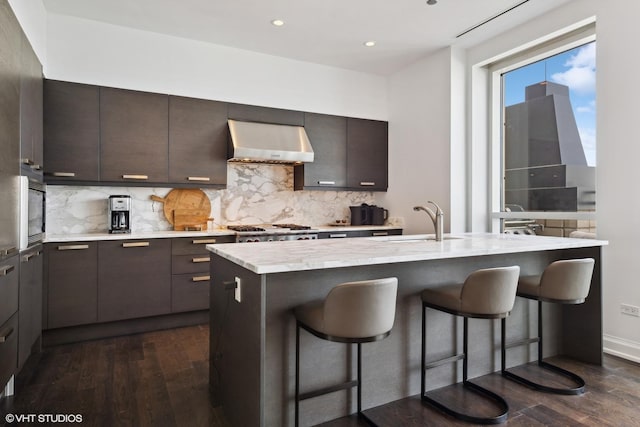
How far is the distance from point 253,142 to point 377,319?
9.19 ft

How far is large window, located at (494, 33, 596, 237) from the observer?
350cm

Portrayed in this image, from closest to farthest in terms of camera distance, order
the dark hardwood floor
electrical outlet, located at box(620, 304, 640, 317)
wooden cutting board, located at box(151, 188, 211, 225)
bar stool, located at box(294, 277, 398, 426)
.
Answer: bar stool, located at box(294, 277, 398, 426), the dark hardwood floor, electrical outlet, located at box(620, 304, 640, 317), wooden cutting board, located at box(151, 188, 211, 225)

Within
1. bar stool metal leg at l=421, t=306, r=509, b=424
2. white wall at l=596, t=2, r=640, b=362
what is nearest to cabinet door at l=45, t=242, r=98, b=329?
bar stool metal leg at l=421, t=306, r=509, b=424

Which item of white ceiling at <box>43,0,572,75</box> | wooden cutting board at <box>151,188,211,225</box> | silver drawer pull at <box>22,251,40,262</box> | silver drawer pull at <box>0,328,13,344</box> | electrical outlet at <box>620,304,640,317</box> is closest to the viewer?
silver drawer pull at <box>0,328,13,344</box>

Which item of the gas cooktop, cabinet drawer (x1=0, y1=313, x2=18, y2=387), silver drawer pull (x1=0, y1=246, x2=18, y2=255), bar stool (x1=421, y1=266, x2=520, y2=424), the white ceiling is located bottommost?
cabinet drawer (x1=0, y1=313, x2=18, y2=387)

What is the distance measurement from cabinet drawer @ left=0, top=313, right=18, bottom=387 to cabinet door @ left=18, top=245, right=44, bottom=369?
113 mm

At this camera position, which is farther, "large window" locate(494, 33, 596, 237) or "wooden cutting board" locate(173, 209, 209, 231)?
"wooden cutting board" locate(173, 209, 209, 231)

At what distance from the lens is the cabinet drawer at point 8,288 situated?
6.81 feet

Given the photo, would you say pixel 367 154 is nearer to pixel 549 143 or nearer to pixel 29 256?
pixel 549 143

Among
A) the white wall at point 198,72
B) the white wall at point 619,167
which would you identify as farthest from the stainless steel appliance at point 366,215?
the white wall at point 619,167

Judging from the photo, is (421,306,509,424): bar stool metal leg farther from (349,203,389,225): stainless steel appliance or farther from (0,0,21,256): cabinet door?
(349,203,389,225): stainless steel appliance

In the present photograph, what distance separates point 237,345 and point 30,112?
230 centimetres

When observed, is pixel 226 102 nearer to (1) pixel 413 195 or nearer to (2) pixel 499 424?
(1) pixel 413 195

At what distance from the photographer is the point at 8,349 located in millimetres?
2166
